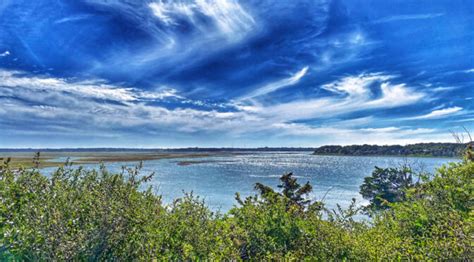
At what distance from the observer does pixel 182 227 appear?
10.3ft

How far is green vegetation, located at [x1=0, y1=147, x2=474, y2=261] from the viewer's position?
8.77 ft

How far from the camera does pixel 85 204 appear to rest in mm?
3100

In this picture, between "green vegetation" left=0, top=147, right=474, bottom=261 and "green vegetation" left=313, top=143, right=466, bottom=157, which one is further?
"green vegetation" left=313, top=143, right=466, bottom=157

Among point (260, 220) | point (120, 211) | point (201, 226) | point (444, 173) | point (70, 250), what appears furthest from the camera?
point (444, 173)

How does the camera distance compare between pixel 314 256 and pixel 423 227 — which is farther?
pixel 423 227

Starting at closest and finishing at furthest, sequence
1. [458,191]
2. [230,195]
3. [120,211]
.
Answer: [120,211] → [458,191] → [230,195]

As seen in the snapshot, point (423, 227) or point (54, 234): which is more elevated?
point (54, 234)

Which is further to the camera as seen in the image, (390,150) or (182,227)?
(390,150)

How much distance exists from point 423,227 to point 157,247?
3.56 metres

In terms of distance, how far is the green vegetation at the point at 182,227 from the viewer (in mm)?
2674

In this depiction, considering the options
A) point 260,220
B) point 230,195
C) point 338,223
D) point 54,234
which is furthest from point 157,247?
point 230,195

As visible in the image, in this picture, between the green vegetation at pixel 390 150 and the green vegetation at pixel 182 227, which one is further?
the green vegetation at pixel 390 150

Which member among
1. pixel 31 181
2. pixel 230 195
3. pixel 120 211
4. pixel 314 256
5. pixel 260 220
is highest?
pixel 31 181

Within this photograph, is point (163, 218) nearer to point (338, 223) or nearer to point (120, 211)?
point (120, 211)
